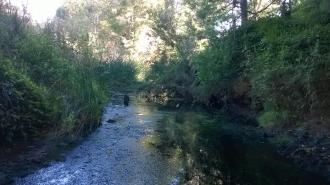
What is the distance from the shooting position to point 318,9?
9336 millimetres

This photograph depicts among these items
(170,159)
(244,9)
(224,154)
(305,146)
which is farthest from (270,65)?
(244,9)

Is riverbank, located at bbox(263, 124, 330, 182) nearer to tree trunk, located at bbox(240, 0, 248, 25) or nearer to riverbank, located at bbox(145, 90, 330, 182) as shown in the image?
riverbank, located at bbox(145, 90, 330, 182)

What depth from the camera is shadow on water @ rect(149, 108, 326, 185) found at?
232 inches

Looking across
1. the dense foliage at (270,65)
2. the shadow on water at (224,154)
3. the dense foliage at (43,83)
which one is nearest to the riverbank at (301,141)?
the shadow on water at (224,154)

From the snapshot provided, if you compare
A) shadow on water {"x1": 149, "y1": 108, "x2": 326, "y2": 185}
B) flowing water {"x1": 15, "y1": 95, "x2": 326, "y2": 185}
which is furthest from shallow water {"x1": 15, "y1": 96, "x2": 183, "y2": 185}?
shadow on water {"x1": 149, "y1": 108, "x2": 326, "y2": 185}

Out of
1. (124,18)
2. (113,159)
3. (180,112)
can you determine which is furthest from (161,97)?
(124,18)

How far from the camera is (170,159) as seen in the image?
686 cm

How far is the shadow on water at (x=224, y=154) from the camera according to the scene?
5895mm

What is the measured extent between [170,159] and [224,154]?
3.30 ft

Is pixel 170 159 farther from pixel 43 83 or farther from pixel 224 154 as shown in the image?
pixel 43 83

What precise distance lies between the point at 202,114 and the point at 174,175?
6.25 m

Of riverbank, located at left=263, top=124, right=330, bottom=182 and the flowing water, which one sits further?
riverbank, located at left=263, top=124, right=330, bottom=182

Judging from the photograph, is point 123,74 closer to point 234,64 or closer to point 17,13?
point 234,64

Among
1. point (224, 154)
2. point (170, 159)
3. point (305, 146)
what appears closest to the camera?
point (170, 159)
